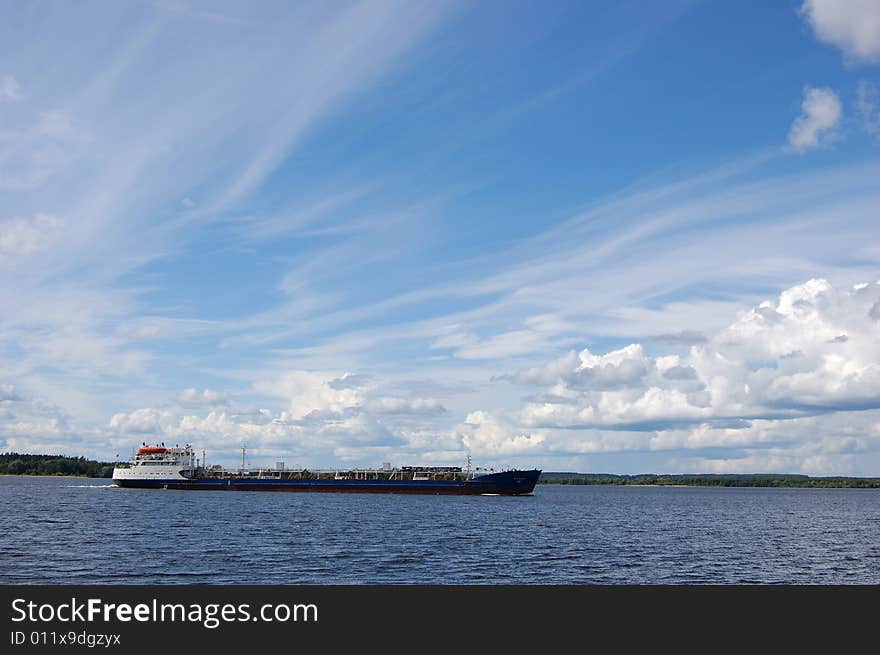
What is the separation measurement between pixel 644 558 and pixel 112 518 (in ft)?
265

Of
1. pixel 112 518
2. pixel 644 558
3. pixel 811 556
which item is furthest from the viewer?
pixel 112 518
